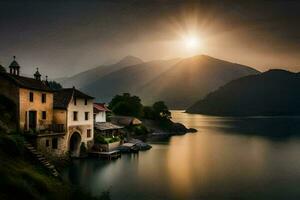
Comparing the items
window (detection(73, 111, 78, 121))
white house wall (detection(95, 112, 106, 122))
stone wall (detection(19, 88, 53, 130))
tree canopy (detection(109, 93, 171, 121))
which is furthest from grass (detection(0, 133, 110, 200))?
tree canopy (detection(109, 93, 171, 121))

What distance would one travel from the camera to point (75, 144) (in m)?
58.1

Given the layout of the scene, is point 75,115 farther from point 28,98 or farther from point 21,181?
point 21,181

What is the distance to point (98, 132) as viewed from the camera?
69.8 m

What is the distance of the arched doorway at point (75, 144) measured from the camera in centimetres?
5735

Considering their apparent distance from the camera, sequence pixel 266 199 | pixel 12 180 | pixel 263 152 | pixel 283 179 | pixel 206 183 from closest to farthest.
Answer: pixel 12 180
pixel 266 199
pixel 206 183
pixel 283 179
pixel 263 152

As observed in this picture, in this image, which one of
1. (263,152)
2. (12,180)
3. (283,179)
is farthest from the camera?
(263,152)

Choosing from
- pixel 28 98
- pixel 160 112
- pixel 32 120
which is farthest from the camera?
pixel 160 112

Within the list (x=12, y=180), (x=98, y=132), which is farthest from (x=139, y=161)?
(x=12, y=180)

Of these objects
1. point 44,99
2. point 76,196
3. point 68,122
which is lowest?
point 76,196

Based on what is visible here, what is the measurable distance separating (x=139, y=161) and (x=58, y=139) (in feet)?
61.5

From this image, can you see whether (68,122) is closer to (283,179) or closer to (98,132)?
(98,132)

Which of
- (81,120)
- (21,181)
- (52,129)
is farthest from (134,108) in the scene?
(21,181)

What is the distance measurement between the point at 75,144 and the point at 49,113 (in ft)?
31.0

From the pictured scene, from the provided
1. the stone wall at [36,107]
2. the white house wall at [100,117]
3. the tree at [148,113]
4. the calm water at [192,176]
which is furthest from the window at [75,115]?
the tree at [148,113]
